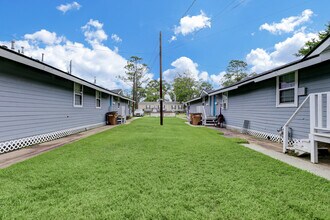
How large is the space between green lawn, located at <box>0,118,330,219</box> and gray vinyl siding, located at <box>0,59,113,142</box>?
2041 millimetres

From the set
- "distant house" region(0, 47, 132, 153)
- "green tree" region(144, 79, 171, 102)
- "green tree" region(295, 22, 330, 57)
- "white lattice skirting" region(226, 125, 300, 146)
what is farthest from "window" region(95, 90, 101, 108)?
"green tree" region(144, 79, 171, 102)

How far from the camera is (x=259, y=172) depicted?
138 inches

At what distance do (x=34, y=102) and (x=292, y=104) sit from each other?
28.3ft

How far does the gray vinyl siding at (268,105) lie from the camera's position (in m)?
5.39

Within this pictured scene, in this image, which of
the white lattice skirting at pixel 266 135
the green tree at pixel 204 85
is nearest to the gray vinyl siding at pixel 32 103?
the white lattice skirting at pixel 266 135

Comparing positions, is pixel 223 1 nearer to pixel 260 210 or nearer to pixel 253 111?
pixel 253 111

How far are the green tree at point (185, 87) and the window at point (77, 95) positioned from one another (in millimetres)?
47378

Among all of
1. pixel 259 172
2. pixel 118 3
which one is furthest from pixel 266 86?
pixel 118 3

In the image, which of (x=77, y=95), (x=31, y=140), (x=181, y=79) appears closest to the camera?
(x=31, y=140)

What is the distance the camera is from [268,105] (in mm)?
7719

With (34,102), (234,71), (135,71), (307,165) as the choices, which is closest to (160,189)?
(307,165)

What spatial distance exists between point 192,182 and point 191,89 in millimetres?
55215

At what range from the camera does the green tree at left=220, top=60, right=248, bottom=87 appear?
43.8 meters

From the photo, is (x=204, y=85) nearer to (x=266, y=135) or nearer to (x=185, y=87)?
(x=185, y=87)
